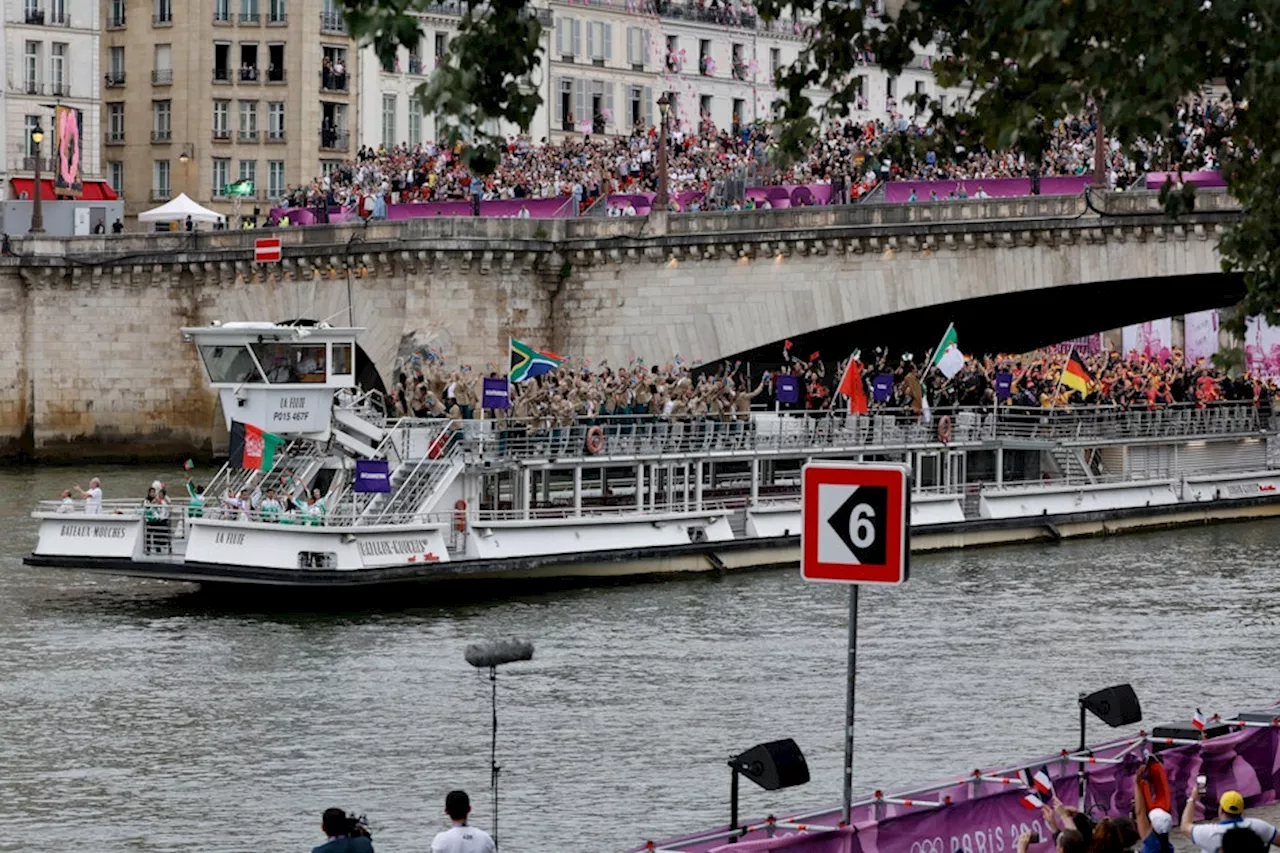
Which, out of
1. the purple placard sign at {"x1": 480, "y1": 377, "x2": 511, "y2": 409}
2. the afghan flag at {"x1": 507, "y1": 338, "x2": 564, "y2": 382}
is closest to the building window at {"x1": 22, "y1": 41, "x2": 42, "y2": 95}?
the afghan flag at {"x1": 507, "y1": 338, "x2": 564, "y2": 382}

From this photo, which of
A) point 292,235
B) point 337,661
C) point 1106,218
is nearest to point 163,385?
point 292,235

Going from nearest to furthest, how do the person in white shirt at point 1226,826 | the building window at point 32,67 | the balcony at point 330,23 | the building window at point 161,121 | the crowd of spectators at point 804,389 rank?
the person in white shirt at point 1226,826 → the crowd of spectators at point 804,389 → the building window at point 32,67 → the balcony at point 330,23 → the building window at point 161,121

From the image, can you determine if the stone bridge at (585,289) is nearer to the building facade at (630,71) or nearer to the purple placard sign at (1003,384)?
the purple placard sign at (1003,384)

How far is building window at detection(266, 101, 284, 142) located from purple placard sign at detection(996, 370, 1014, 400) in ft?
123

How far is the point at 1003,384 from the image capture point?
53.4 m

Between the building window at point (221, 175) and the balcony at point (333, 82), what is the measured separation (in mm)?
3939

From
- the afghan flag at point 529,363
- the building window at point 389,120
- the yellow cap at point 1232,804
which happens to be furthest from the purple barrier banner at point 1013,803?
the building window at point 389,120

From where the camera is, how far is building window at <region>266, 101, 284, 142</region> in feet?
281

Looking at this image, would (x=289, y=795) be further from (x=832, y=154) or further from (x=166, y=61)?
(x=166, y=61)

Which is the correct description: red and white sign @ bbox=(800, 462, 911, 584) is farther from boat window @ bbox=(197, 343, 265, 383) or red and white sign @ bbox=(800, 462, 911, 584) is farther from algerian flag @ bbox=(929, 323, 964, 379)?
algerian flag @ bbox=(929, 323, 964, 379)

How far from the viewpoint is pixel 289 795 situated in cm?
2627

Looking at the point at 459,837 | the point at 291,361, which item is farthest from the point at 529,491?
the point at 459,837

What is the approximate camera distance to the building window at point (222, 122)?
85438mm

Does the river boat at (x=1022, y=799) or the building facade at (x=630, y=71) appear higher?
the building facade at (x=630, y=71)
